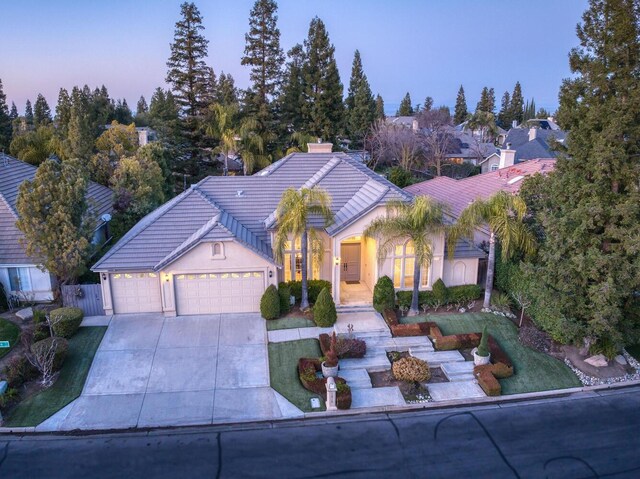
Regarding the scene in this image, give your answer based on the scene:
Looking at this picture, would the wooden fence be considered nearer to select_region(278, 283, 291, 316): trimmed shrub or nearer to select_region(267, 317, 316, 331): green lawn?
select_region(267, 317, 316, 331): green lawn

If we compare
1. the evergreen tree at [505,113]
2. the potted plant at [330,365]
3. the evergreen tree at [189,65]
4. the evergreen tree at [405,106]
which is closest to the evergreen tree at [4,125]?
the evergreen tree at [189,65]

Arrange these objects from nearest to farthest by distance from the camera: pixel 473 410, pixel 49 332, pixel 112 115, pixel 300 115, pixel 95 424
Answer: pixel 95 424, pixel 473 410, pixel 49 332, pixel 300 115, pixel 112 115

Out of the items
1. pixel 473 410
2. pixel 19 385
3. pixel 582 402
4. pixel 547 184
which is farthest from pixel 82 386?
pixel 547 184

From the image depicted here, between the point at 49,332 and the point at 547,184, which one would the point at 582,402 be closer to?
the point at 547,184

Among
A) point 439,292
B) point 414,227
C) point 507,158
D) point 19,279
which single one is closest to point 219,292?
point 414,227

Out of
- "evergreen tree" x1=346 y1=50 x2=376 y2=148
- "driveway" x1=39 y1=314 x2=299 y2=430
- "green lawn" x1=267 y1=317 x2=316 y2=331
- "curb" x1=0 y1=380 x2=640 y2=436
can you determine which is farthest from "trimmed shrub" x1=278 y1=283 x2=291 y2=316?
"evergreen tree" x1=346 y1=50 x2=376 y2=148

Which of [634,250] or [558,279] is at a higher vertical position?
[634,250]
